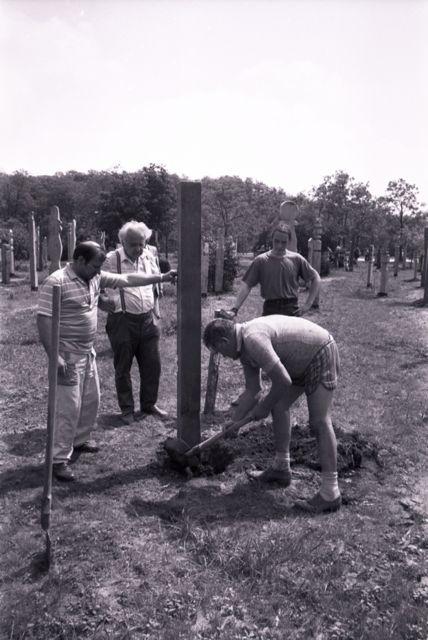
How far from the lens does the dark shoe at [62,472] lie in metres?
4.12

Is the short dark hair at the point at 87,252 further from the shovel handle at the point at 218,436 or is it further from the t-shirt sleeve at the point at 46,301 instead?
the shovel handle at the point at 218,436

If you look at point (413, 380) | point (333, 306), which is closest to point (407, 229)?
point (333, 306)

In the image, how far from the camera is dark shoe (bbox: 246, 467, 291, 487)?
13.9 feet

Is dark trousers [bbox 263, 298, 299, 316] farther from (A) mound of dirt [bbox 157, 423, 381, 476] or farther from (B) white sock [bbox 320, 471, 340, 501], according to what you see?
(B) white sock [bbox 320, 471, 340, 501]

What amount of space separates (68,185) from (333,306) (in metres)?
66.8

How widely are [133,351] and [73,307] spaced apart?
1449 millimetres

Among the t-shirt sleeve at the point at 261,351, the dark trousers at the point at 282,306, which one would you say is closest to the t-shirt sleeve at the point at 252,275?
the dark trousers at the point at 282,306

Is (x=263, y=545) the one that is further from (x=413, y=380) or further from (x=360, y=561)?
(x=413, y=380)

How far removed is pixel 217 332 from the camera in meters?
3.48

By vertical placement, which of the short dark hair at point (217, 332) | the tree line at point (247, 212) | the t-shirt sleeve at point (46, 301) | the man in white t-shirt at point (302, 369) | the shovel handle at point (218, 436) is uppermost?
the tree line at point (247, 212)

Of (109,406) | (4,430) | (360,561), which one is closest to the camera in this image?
(360,561)

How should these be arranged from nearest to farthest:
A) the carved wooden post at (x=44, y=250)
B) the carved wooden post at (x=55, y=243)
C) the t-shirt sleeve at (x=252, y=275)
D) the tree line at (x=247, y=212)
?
the t-shirt sleeve at (x=252, y=275)
the carved wooden post at (x=55, y=243)
the carved wooden post at (x=44, y=250)
the tree line at (x=247, y=212)

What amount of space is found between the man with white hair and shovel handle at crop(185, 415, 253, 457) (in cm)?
145

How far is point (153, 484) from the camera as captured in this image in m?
4.15
